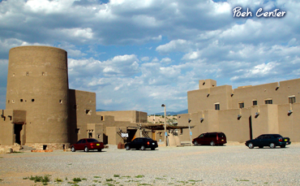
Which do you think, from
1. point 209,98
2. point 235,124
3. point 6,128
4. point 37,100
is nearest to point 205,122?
point 235,124

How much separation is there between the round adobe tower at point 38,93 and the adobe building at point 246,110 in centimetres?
2241

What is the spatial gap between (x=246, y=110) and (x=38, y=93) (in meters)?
30.2

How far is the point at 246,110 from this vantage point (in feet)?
150

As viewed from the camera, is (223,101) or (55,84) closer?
(55,84)

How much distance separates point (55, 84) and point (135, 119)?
2699cm

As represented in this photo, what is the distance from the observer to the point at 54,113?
44.0 metres

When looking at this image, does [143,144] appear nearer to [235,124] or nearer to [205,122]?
[205,122]

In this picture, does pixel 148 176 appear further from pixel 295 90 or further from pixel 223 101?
pixel 223 101

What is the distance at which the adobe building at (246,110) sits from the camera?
136 feet

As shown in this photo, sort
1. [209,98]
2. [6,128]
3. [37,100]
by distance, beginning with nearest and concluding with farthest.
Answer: [6,128] < [37,100] < [209,98]

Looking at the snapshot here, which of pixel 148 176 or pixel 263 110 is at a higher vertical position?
pixel 263 110

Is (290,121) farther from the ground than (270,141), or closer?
farther from the ground

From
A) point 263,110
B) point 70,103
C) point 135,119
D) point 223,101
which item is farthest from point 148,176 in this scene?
point 135,119

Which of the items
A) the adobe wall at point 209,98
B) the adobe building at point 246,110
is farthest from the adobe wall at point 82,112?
the adobe wall at point 209,98
